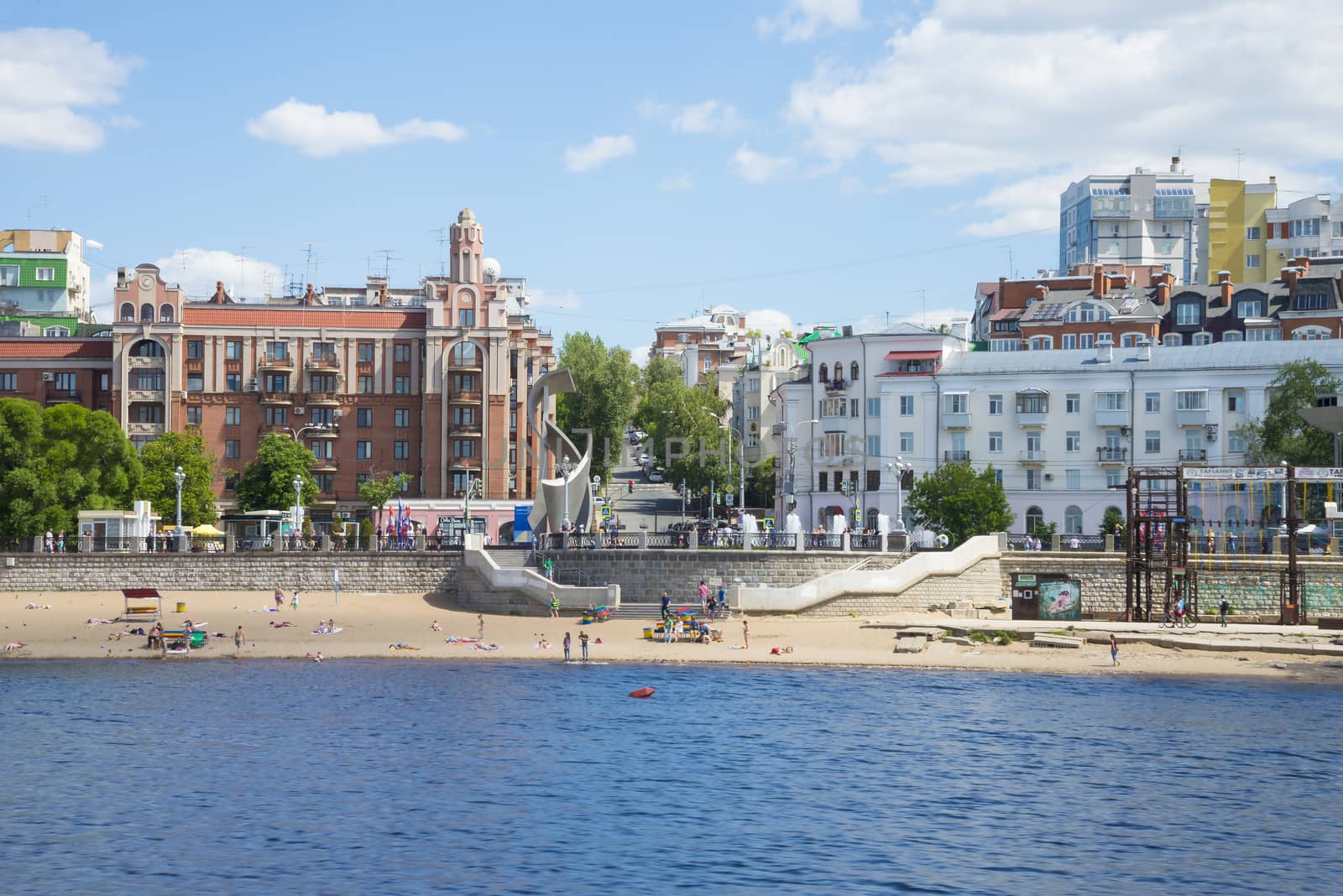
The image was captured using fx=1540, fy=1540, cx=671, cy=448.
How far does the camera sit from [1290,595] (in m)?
65.4

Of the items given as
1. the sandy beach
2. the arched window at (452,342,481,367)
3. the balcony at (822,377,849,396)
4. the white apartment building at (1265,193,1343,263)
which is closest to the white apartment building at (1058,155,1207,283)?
the white apartment building at (1265,193,1343,263)

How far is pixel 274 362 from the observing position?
9944cm

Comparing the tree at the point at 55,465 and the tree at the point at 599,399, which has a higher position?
the tree at the point at 599,399

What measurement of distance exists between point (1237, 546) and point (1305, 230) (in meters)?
74.3

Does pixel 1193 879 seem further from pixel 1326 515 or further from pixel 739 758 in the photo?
pixel 1326 515

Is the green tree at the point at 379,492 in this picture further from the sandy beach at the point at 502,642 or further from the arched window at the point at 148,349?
the sandy beach at the point at 502,642

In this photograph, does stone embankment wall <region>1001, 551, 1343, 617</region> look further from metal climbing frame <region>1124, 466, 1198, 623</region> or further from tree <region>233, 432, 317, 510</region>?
tree <region>233, 432, 317, 510</region>

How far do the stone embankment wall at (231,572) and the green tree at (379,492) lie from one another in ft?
67.2

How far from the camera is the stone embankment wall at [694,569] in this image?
223 ft

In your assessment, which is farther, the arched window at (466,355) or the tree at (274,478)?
the arched window at (466,355)

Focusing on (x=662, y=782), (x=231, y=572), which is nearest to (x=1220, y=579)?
(x=662, y=782)

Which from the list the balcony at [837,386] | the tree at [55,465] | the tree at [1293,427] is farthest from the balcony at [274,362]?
the tree at [1293,427]

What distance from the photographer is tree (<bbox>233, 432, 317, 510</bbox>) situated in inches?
3691

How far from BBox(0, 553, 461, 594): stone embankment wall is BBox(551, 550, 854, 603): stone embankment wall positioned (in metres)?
9.02
